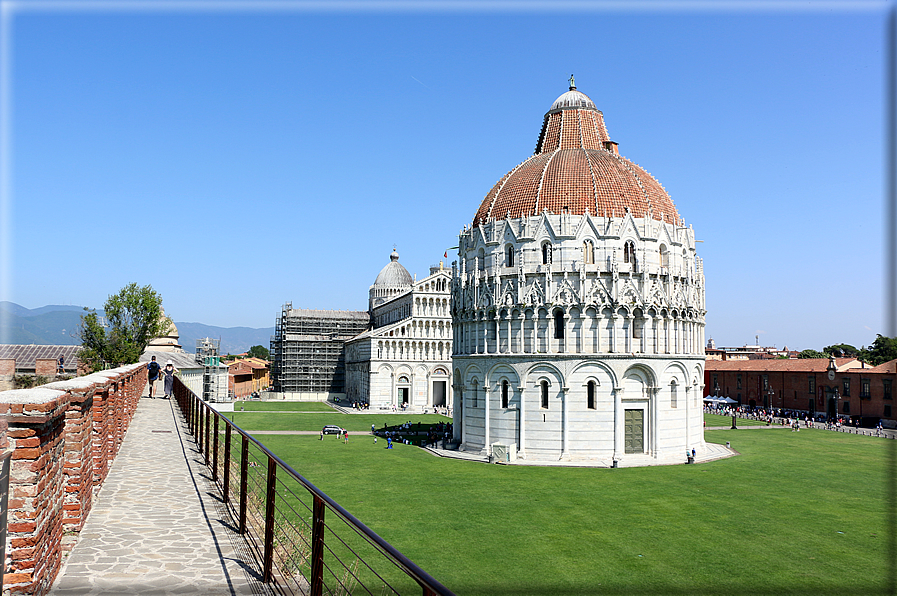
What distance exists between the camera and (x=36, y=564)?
7.28 metres

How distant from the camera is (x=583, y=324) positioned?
40.3 m

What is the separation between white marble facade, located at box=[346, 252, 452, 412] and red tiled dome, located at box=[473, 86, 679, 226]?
37.9 m

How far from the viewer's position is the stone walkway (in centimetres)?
845

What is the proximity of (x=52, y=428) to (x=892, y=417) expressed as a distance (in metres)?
79.1

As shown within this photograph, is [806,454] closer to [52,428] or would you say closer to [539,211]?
[539,211]

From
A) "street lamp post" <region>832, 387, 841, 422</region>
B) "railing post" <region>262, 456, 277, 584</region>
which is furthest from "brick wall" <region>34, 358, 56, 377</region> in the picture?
"street lamp post" <region>832, 387, 841, 422</region>

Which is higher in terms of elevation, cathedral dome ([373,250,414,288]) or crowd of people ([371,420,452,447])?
cathedral dome ([373,250,414,288])

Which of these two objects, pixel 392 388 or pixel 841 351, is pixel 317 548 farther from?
pixel 841 351

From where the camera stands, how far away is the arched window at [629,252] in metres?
41.8

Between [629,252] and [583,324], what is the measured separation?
5.84 m

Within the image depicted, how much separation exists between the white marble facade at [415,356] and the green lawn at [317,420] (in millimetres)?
8465

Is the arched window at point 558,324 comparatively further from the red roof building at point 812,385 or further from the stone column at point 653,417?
the red roof building at point 812,385

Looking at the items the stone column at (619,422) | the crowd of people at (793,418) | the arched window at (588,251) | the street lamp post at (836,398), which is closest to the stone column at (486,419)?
the stone column at (619,422)

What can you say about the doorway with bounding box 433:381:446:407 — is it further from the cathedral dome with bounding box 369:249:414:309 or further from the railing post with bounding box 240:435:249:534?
the railing post with bounding box 240:435:249:534
